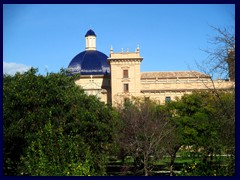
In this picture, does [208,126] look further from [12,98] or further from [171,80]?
[171,80]

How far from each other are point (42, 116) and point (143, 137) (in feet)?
22.0

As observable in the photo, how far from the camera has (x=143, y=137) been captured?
60.6 feet

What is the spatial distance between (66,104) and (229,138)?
570cm

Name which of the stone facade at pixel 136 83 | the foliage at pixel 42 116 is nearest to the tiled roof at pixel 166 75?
the stone facade at pixel 136 83

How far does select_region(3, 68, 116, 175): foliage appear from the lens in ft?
42.0

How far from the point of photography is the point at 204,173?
7.89 meters

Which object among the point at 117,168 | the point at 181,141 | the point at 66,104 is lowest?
the point at 117,168

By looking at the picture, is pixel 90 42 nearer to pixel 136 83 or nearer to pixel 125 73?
pixel 125 73

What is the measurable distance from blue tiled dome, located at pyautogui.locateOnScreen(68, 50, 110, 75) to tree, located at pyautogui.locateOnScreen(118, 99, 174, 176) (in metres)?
33.2

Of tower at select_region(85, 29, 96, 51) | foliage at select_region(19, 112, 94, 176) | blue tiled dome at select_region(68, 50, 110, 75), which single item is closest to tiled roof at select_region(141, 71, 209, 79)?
blue tiled dome at select_region(68, 50, 110, 75)

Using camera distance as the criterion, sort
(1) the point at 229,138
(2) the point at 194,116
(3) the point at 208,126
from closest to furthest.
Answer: (1) the point at 229,138 < (3) the point at 208,126 < (2) the point at 194,116

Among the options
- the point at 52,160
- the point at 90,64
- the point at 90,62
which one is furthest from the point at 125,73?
the point at 52,160

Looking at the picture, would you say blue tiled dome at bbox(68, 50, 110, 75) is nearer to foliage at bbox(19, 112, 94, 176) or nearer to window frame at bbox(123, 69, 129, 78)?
window frame at bbox(123, 69, 129, 78)
